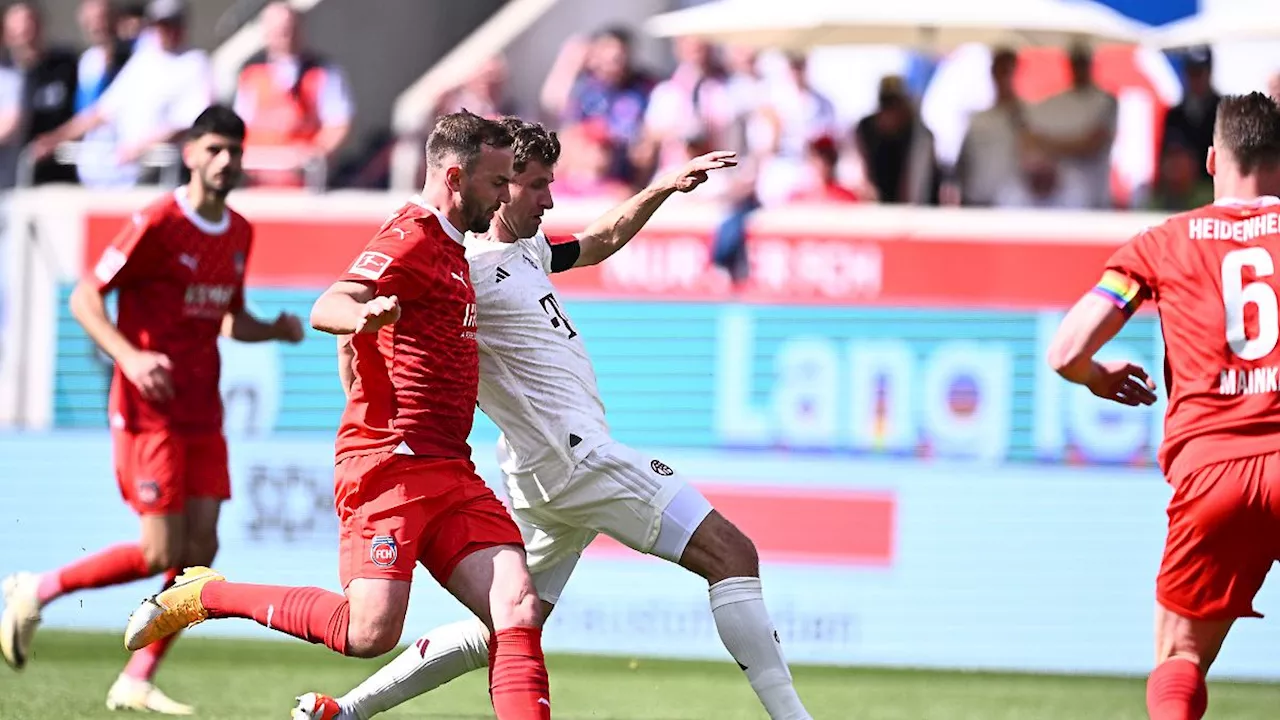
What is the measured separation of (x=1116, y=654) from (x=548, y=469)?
Result: 18.8ft

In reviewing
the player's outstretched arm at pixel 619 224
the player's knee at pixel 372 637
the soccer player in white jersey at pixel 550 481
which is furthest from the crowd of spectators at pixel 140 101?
the player's knee at pixel 372 637

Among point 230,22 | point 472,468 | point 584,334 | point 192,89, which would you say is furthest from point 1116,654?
point 230,22

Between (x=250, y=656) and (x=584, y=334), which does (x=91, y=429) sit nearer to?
(x=250, y=656)

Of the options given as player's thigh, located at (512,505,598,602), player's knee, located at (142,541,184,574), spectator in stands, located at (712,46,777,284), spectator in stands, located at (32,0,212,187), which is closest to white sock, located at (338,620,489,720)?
player's thigh, located at (512,505,598,602)

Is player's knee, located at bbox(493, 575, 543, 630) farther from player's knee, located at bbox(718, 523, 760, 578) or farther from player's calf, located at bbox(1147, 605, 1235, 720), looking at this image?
player's calf, located at bbox(1147, 605, 1235, 720)

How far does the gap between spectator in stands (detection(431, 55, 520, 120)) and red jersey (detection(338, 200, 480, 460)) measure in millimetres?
7496

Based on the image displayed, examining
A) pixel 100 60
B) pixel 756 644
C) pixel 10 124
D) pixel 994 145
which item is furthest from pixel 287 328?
pixel 994 145

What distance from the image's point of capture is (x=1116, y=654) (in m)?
10.9

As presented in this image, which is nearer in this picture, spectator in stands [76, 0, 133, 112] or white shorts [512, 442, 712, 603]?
white shorts [512, 442, 712, 603]

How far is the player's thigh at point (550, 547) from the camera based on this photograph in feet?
21.8

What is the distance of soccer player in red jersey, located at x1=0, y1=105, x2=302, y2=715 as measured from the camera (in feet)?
27.2

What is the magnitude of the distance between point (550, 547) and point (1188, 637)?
7.74 feet

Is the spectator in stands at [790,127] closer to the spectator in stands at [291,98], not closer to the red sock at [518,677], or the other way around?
the spectator in stands at [291,98]

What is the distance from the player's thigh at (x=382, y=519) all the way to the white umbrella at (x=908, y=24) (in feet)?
25.8
